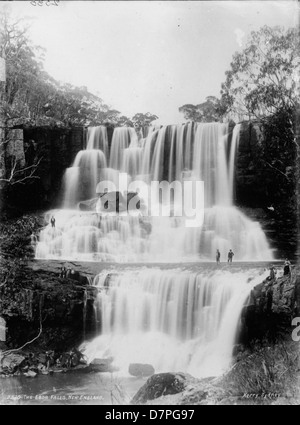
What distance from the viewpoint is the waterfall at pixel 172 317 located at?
15000mm

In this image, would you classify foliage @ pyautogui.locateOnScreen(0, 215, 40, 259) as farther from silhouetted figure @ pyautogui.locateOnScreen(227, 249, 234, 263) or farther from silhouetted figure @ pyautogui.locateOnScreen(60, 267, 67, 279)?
silhouetted figure @ pyautogui.locateOnScreen(227, 249, 234, 263)

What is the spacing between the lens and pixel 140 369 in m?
14.4

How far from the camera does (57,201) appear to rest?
20547 millimetres

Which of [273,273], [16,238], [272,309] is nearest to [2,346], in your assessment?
[16,238]

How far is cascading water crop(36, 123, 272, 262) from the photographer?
1809 cm

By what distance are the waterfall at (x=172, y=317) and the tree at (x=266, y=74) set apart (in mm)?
5766

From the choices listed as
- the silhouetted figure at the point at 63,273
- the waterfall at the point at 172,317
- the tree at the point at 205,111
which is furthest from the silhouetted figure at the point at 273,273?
the silhouetted figure at the point at 63,273

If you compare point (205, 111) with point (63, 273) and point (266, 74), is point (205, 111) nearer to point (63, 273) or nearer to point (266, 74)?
point (266, 74)

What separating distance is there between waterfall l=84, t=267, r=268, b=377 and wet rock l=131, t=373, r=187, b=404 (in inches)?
46.3

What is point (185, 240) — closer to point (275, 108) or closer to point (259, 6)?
point (275, 108)

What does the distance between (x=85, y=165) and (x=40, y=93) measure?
3.11 metres

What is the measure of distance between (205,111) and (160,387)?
9.80m

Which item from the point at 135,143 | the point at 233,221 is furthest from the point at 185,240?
the point at 135,143

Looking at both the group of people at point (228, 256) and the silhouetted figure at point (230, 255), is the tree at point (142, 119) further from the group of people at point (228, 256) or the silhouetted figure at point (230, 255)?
the silhouetted figure at point (230, 255)
